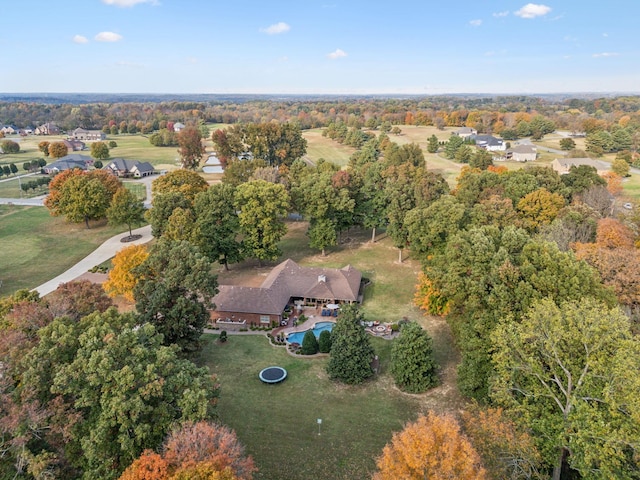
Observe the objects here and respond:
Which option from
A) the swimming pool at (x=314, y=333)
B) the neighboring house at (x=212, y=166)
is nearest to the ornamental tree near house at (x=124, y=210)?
the swimming pool at (x=314, y=333)

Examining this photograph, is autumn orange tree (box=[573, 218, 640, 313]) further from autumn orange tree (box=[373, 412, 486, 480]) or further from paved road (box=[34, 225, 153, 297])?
Answer: paved road (box=[34, 225, 153, 297])

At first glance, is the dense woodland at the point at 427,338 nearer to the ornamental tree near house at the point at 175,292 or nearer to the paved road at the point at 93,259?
the ornamental tree near house at the point at 175,292

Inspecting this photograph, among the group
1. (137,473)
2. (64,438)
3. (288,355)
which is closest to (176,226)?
(288,355)

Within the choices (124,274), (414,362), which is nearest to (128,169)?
(124,274)

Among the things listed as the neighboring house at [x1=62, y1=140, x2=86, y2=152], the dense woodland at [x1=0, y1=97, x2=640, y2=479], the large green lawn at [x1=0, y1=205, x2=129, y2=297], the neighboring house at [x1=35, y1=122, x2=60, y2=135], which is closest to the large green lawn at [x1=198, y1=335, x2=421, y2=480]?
the dense woodland at [x1=0, y1=97, x2=640, y2=479]

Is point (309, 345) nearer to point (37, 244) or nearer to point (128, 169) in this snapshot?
point (37, 244)

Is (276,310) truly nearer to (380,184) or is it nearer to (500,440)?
(500,440)
